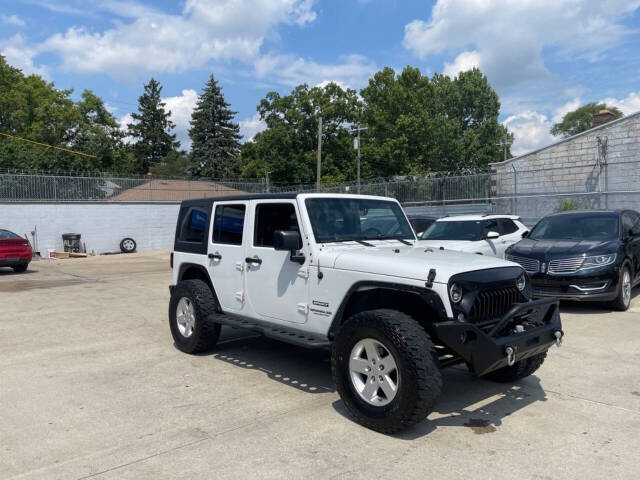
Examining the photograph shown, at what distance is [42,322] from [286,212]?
5386 millimetres

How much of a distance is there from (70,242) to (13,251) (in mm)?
9853

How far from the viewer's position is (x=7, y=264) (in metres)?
16.1

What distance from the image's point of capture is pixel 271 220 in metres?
5.66

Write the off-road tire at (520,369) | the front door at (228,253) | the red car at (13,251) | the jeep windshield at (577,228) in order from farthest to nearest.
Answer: the red car at (13,251), the jeep windshield at (577,228), the front door at (228,253), the off-road tire at (520,369)

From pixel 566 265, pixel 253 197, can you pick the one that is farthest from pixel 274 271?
pixel 566 265

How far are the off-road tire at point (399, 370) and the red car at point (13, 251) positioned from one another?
14969mm

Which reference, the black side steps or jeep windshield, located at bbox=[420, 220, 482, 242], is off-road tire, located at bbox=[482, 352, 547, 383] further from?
jeep windshield, located at bbox=[420, 220, 482, 242]

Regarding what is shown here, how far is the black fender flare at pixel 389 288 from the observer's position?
13.4 feet

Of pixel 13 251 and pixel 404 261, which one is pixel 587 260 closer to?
pixel 404 261

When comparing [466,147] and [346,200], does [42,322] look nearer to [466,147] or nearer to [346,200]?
[346,200]

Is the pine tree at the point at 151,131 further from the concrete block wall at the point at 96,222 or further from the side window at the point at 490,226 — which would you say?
the side window at the point at 490,226

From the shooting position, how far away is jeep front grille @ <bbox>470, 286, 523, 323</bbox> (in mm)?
4293

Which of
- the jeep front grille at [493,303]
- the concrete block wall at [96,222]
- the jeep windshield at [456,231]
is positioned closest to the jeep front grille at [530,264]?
the jeep windshield at [456,231]

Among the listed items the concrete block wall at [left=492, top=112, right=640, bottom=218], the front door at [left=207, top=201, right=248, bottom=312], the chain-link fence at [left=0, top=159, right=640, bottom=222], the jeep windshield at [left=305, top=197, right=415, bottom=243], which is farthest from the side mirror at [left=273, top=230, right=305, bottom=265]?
the concrete block wall at [left=492, top=112, right=640, bottom=218]
